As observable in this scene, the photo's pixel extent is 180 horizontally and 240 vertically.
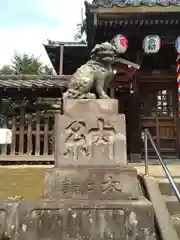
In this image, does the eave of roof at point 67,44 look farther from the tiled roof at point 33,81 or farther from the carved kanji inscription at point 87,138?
the carved kanji inscription at point 87,138

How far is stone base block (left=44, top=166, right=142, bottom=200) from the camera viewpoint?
408 cm

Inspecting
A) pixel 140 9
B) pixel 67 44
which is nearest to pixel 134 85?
pixel 140 9

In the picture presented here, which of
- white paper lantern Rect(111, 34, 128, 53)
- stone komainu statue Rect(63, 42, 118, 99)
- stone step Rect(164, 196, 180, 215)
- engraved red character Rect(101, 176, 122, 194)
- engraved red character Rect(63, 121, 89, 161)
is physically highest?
white paper lantern Rect(111, 34, 128, 53)

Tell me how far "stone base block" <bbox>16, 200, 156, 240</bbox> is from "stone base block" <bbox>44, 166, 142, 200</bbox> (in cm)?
22

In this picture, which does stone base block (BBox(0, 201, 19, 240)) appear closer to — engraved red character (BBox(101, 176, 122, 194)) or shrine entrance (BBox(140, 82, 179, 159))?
engraved red character (BBox(101, 176, 122, 194))

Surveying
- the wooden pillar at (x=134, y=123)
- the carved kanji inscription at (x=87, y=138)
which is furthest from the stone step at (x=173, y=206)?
the wooden pillar at (x=134, y=123)

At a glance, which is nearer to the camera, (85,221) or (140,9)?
(85,221)

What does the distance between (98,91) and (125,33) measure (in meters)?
5.51

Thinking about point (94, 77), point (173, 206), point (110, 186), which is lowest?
point (173, 206)

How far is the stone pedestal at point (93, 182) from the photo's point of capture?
3.85 m

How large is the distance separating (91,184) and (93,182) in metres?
0.04

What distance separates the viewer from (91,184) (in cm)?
409

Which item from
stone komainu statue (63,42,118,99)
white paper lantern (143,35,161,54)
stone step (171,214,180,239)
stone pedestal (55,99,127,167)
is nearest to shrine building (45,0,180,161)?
white paper lantern (143,35,161,54)

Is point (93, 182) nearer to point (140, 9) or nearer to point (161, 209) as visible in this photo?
point (161, 209)
